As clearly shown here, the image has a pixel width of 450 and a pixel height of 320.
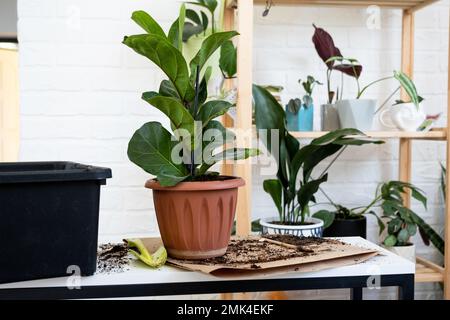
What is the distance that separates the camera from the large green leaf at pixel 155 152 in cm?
82

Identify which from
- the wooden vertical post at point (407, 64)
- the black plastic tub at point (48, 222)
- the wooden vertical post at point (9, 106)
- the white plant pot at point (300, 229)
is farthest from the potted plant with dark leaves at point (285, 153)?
the wooden vertical post at point (9, 106)

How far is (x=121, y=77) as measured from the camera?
1.63m

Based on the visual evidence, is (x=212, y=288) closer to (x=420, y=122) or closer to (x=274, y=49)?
(x=420, y=122)

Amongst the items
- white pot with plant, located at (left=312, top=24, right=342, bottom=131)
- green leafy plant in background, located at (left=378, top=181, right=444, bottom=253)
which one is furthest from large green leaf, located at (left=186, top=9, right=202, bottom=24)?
green leafy plant in background, located at (left=378, top=181, right=444, bottom=253)

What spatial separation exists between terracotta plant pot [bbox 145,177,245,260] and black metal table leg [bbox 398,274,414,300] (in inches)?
12.1

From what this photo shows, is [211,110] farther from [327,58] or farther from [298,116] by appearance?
[327,58]

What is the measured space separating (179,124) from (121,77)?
34.4 inches

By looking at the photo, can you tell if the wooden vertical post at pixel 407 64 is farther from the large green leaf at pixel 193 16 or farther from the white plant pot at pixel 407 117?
the large green leaf at pixel 193 16

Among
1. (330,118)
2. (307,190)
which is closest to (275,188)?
(307,190)

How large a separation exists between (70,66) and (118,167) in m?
0.36

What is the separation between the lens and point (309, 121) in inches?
58.8
